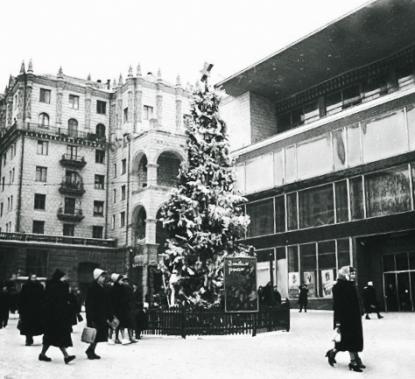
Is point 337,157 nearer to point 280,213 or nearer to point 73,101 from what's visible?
point 280,213

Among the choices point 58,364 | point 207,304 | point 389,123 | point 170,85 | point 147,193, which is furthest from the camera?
point 170,85

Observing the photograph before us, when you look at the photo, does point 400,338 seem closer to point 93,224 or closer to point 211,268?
point 211,268

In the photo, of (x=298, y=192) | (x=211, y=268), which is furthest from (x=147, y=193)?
(x=211, y=268)

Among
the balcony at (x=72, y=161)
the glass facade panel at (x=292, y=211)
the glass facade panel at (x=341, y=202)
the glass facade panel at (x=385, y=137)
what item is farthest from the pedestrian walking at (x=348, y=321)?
the balcony at (x=72, y=161)

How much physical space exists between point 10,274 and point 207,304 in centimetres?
3754

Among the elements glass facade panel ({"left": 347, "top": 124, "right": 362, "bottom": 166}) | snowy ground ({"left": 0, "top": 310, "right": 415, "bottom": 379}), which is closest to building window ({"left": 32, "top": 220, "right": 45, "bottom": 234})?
glass facade panel ({"left": 347, "top": 124, "right": 362, "bottom": 166})

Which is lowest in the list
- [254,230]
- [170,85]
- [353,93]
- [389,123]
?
[254,230]

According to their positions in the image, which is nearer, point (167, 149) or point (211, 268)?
point (211, 268)

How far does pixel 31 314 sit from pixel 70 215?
4439 centimetres

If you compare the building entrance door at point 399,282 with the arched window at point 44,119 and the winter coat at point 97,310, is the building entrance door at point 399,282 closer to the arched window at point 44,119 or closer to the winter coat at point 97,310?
the winter coat at point 97,310

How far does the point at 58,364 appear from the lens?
33.1ft

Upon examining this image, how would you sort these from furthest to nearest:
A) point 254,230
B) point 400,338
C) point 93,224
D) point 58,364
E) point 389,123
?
1. point 93,224
2. point 254,230
3. point 389,123
4. point 400,338
5. point 58,364

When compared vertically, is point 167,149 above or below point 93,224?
above

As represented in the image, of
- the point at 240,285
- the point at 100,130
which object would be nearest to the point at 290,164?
the point at 240,285
